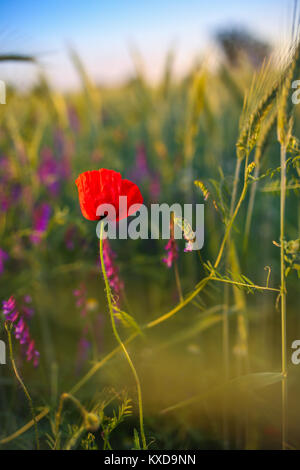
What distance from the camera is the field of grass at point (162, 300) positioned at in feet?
1.45

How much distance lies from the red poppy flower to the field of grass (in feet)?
0.24

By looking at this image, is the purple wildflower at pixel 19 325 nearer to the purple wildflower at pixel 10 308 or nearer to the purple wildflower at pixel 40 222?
the purple wildflower at pixel 10 308

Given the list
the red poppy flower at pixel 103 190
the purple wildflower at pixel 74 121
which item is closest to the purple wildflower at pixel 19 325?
the red poppy flower at pixel 103 190

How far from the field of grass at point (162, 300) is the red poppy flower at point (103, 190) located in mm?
74

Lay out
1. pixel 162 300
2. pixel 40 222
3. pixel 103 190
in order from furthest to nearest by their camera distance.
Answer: pixel 162 300
pixel 40 222
pixel 103 190

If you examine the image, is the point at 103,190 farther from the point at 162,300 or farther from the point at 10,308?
the point at 162,300

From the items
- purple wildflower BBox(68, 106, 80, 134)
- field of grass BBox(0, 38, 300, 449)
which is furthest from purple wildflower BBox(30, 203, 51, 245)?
purple wildflower BBox(68, 106, 80, 134)

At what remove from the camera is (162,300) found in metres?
0.99

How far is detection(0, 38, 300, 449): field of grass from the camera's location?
441 mm

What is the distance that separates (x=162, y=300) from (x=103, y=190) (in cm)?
66

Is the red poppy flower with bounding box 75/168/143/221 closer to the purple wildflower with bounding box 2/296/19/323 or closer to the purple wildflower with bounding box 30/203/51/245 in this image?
the purple wildflower with bounding box 2/296/19/323

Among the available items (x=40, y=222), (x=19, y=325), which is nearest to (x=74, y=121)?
(x=40, y=222)
